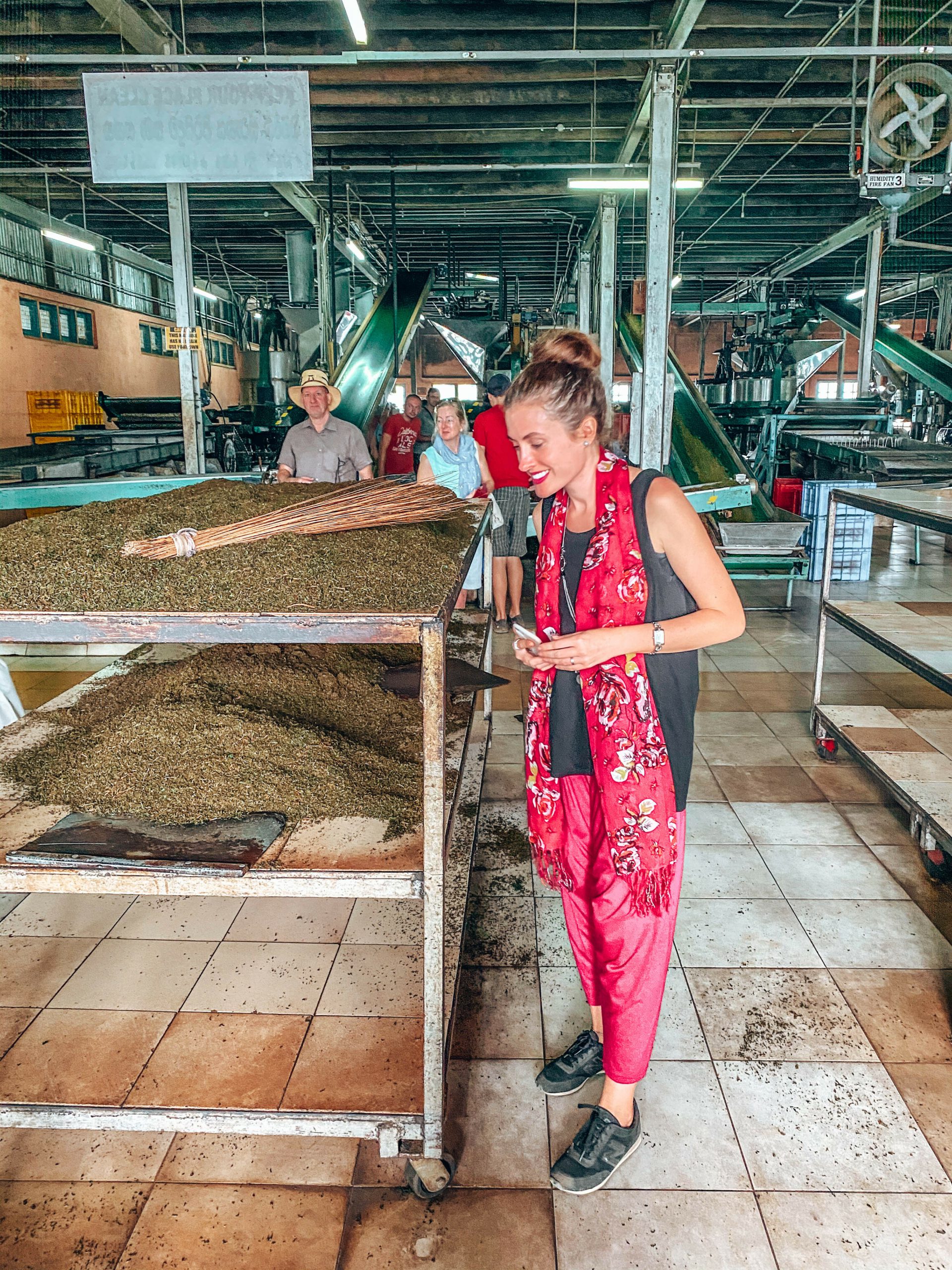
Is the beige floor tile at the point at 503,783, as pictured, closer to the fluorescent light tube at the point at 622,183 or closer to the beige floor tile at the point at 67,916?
the beige floor tile at the point at 67,916

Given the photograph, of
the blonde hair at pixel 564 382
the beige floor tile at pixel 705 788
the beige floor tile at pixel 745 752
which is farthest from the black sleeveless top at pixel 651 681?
the beige floor tile at pixel 745 752

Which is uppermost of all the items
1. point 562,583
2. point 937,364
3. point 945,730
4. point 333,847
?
point 937,364

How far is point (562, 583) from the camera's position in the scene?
1.87m

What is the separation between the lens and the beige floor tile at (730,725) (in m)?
4.49

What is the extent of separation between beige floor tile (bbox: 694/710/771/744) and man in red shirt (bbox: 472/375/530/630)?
1641 millimetres

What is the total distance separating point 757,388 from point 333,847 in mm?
10625

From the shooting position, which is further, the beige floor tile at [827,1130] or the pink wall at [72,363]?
the pink wall at [72,363]

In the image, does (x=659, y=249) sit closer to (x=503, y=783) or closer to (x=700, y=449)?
(x=700, y=449)

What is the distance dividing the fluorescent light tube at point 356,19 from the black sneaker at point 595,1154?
18.4 ft

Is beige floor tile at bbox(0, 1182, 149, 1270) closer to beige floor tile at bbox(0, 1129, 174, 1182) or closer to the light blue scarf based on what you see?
beige floor tile at bbox(0, 1129, 174, 1182)

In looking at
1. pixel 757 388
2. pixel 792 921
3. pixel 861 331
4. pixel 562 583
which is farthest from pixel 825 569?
pixel 861 331

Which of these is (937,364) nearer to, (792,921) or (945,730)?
(945,730)

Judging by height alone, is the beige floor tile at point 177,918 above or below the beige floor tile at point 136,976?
below

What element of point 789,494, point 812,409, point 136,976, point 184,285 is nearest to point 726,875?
point 136,976
